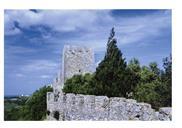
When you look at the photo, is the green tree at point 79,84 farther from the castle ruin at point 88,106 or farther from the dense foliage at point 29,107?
the dense foliage at point 29,107

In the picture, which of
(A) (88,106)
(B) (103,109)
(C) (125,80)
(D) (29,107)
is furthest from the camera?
(C) (125,80)

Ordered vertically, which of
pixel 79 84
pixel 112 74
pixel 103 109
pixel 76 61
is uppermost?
pixel 76 61

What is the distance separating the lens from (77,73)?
8586mm

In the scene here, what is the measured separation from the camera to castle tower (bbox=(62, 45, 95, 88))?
7.96 m

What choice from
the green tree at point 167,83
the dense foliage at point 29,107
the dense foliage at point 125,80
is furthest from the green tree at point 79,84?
the green tree at point 167,83

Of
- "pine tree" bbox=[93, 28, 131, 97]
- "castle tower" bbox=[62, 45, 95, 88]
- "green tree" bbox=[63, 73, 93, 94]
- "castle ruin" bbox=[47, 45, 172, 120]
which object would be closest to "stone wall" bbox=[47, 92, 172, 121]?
"castle ruin" bbox=[47, 45, 172, 120]

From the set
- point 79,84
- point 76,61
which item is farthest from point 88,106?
point 76,61

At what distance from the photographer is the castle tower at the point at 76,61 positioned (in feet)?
26.1

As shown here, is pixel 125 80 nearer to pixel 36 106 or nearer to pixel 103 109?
pixel 103 109

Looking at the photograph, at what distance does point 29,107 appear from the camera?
7645mm

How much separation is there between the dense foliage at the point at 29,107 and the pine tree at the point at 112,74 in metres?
0.62

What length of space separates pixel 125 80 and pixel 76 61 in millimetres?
1273
